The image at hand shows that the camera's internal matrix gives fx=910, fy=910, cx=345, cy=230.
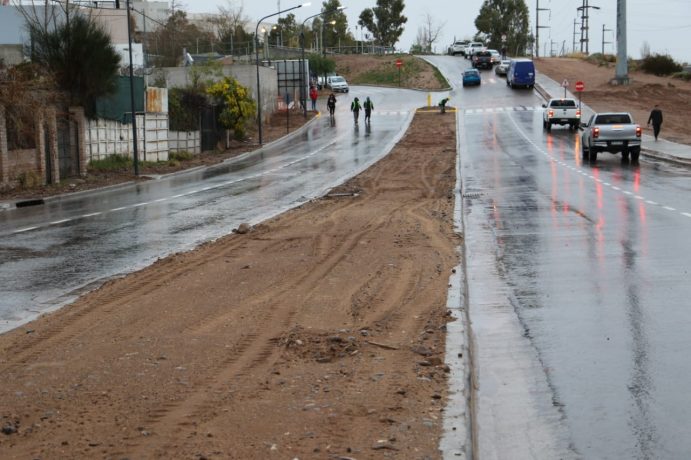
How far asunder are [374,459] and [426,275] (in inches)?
276

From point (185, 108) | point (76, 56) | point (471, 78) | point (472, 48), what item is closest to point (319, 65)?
point (471, 78)

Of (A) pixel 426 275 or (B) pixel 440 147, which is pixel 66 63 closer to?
(B) pixel 440 147

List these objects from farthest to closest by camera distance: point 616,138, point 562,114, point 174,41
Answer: point 174,41 → point 562,114 → point 616,138

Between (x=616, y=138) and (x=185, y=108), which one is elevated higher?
(x=185, y=108)

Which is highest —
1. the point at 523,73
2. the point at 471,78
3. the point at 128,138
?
the point at 523,73

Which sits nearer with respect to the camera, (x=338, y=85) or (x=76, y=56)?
(x=76, y=56)

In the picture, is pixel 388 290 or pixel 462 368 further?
pixel 388 290

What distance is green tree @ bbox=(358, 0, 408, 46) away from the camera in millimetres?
155250

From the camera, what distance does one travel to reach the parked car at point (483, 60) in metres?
104

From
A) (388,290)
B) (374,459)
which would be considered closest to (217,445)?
(374,459)

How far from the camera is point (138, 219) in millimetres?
21641

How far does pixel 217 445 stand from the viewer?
5.70 metres

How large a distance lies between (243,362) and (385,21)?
153m

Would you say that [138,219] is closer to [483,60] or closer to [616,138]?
[616,138]
